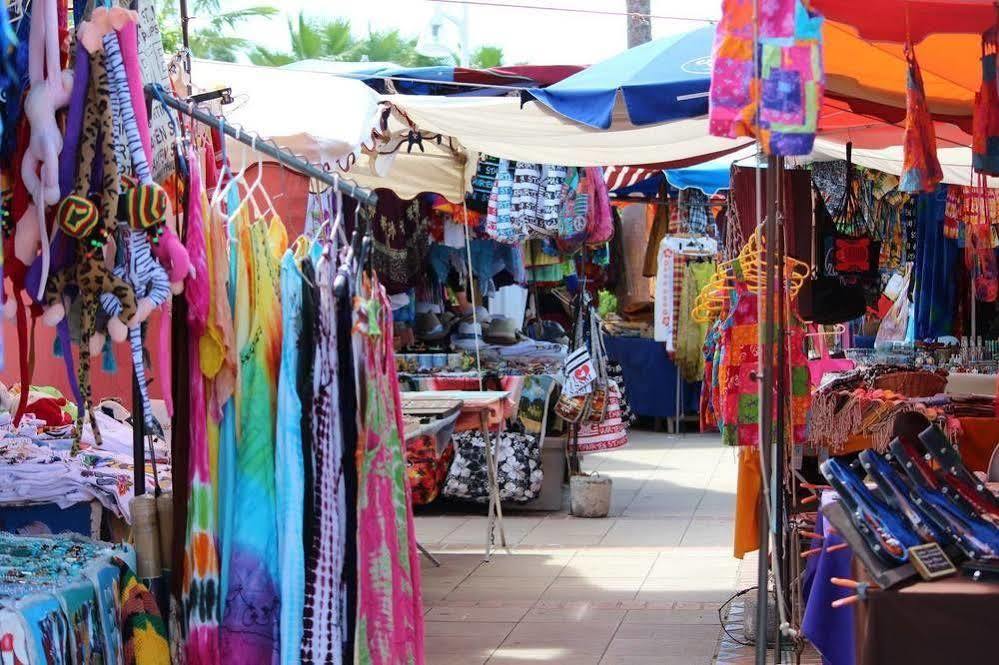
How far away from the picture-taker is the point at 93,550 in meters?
3.46

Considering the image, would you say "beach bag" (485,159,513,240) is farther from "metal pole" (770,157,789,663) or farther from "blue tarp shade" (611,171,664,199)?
"metal pole" (770,157,789,663)

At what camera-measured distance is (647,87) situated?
19.0ft

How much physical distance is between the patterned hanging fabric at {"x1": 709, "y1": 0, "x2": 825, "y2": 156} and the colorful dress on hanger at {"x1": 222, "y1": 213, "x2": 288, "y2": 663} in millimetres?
1339

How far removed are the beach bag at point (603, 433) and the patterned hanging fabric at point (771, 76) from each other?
6.46 metres

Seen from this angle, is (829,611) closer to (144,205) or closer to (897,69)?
(144,205)

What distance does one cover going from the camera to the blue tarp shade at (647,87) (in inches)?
227

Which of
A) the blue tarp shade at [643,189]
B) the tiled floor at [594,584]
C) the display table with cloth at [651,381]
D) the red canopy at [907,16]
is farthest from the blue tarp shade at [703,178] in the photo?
the red canopy at [907,16]

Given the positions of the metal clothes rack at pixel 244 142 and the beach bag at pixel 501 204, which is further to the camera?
the beach bag at pixel 501 204

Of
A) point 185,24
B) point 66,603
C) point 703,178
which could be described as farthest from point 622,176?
point 66,603

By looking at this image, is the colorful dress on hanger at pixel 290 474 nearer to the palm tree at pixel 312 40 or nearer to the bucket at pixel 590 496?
the bucket at pixel 590 496

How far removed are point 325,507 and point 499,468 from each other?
6.16 metres

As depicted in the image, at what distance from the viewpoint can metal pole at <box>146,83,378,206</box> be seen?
11.0ft

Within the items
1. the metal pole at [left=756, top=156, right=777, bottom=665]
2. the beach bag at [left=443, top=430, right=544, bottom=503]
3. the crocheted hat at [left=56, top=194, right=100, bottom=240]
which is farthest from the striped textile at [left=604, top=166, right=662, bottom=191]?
the crocheted hat at [left=56, top=194, right=100, bottom=240]

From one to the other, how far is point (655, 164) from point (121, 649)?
18.3 ft
